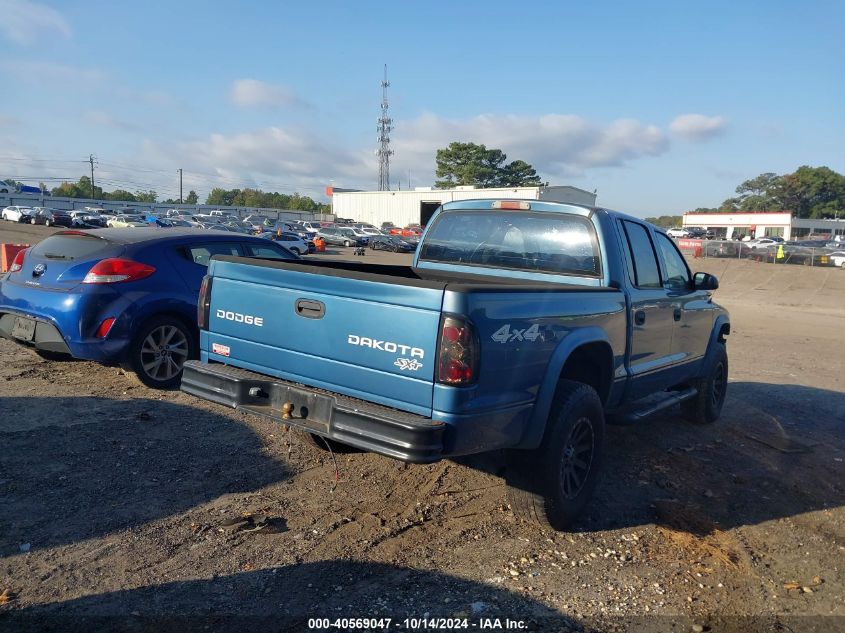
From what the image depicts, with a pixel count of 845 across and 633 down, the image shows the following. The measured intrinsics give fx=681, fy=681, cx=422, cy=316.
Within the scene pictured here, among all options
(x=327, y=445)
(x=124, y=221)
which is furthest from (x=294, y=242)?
(x=327, y=445)

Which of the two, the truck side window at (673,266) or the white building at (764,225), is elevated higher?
the white building at (764,225)

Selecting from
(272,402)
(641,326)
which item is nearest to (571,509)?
(641,326)

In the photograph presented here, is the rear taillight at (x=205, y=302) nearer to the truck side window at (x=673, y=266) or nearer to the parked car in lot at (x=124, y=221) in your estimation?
the truck side window at (x=673, y=266)

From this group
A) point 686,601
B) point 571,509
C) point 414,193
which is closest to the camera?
point 686,601

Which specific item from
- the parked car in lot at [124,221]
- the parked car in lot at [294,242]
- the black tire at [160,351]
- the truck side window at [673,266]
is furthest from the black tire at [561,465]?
the parked car in lot at [124,221]

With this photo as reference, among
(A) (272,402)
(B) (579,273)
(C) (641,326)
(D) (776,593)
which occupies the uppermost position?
(B) (579,273)

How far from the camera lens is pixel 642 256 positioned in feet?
17.7

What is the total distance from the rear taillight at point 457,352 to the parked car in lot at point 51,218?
50.9 meters

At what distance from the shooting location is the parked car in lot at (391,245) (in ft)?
144

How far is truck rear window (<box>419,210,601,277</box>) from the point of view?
4.96 m

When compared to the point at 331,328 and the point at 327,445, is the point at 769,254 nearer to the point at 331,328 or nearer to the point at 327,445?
the point at 327,445

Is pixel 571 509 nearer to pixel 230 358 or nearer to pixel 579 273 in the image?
pixel 579 273

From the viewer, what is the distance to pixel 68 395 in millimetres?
6074

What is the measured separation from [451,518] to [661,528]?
52.4 inches
